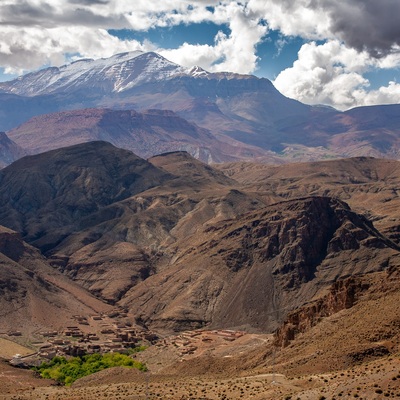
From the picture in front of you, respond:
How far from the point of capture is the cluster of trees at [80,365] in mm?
110994

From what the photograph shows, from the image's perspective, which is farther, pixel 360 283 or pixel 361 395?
pixel 360 283

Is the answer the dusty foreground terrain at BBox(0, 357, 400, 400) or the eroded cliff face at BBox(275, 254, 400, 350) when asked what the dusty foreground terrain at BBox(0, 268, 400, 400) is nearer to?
the dusty foreground terrain at BBox(0, 357, 400, 400)

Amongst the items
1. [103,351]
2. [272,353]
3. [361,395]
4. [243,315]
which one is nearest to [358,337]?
[272,353]

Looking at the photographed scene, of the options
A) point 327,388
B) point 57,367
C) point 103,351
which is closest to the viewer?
point 327,388

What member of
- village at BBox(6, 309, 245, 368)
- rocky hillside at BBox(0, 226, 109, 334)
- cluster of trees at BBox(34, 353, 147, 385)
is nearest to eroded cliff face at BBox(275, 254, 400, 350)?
cluster of trees at BBox(34, 353, 147, 385)

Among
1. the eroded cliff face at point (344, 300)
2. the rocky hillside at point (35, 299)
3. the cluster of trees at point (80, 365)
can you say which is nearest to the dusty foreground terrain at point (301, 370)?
the eroded cliff face at point (344, 300)

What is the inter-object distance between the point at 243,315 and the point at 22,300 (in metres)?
47.3

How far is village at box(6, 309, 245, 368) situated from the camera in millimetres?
127750

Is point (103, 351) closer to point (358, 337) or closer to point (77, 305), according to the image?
point (77, 305)

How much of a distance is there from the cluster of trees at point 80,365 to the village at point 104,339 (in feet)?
9.34

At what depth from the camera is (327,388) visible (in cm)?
5812

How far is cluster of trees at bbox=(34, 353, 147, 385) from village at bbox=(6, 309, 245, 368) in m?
2.85

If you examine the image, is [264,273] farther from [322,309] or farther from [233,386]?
[233,386]

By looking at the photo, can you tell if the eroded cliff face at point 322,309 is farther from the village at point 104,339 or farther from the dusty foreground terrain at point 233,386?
the village at point 104,339
